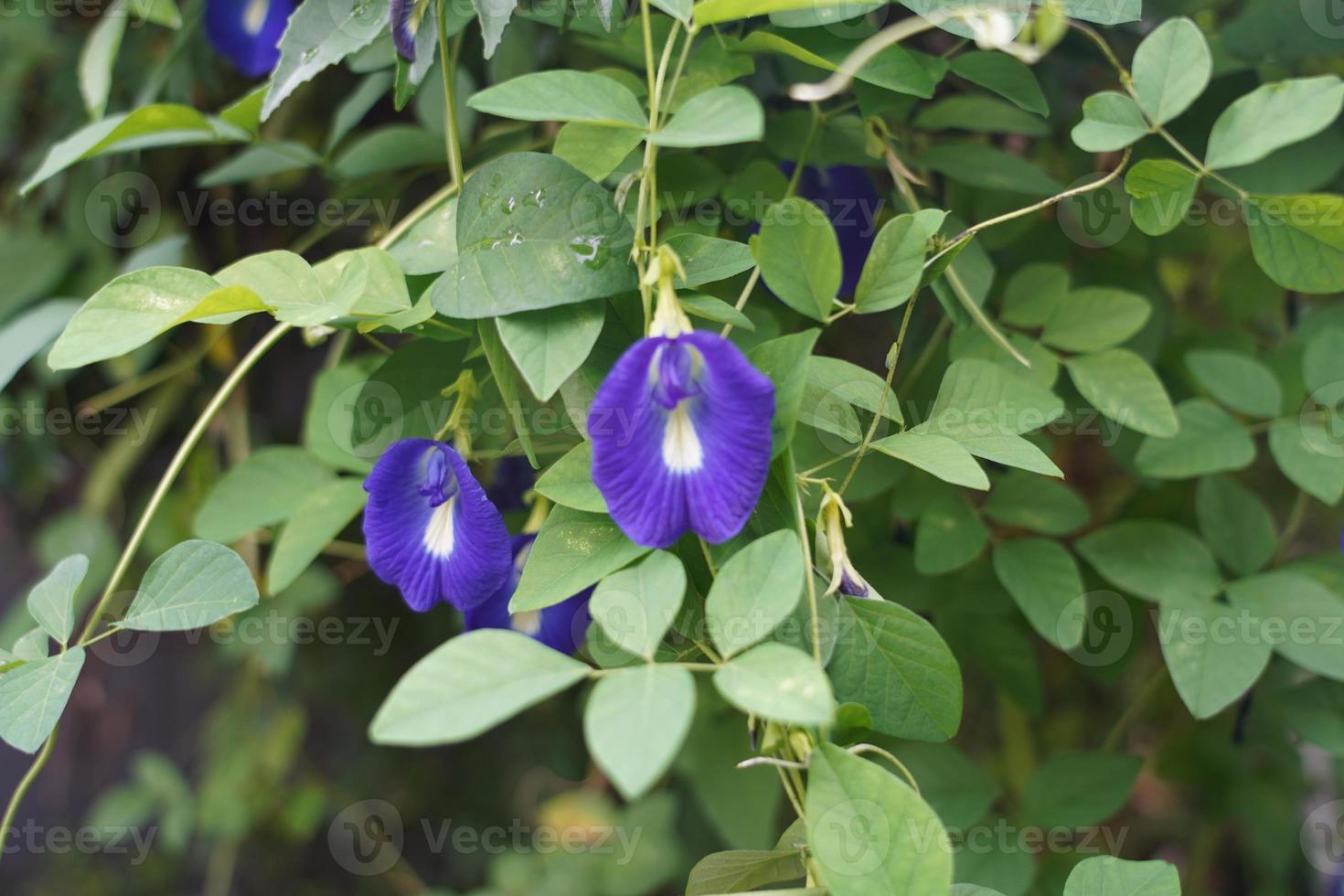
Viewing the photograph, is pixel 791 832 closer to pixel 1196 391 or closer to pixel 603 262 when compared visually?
pixel 603 262

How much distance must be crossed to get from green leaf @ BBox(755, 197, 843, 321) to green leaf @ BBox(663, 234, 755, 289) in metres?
0.01

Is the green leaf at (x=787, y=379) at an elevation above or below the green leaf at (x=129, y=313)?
below

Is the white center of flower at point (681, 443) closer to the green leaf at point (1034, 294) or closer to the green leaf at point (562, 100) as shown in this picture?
the green leaf at point (562, 100)

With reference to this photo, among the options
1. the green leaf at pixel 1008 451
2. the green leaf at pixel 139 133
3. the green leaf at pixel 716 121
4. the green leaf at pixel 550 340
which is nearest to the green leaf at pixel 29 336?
the green leaf at pixel 139 133

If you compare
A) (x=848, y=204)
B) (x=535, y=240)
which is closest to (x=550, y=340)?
(x=535, y=240)

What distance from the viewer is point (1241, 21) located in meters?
0.88

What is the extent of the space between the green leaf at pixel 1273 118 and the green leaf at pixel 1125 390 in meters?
0.20

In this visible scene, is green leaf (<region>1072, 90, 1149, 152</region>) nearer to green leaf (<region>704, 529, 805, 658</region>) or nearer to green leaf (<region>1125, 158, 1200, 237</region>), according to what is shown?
green leaf (<region>1125, 158, 1200, 237</region>)

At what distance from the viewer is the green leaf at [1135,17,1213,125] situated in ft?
1.95

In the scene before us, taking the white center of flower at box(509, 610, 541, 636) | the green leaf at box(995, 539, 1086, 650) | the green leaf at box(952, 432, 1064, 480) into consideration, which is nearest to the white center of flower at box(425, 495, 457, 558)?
the white center of flower at box(509, 610, 541, 636)

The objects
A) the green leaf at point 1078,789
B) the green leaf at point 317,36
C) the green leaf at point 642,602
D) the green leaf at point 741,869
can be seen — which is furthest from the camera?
the green leaf at point 1078,789

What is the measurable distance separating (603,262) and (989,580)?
53 centimetres

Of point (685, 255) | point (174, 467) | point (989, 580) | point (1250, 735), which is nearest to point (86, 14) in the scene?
point (174, 467)

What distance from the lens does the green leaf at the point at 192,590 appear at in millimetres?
603
